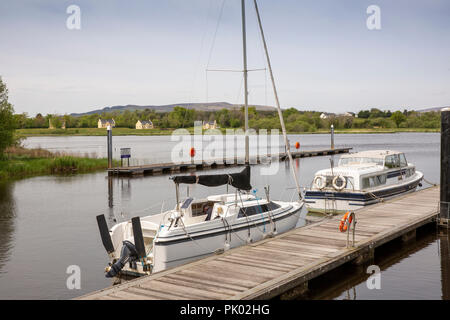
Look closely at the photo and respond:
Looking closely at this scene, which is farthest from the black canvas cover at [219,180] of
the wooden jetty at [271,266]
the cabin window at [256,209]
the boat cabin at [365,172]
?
the boat cabin at [365,172]

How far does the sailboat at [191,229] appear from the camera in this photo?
12977 millimetres

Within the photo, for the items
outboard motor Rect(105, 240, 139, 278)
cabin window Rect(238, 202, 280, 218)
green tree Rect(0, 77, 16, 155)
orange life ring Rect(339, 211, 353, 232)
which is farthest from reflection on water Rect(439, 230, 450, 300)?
green tree Rect(0, 77, 16, 155)

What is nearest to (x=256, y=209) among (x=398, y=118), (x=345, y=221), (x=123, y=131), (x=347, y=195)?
(x=345, y=221)

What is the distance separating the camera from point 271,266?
12.0 meters

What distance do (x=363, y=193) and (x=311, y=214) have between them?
2.81m

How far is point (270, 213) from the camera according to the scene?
16688mm

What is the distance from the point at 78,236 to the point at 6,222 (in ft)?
17.7

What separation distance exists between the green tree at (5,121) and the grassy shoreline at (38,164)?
173 cm

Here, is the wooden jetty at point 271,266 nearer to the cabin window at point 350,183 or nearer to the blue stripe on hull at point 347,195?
the blue stripe on hull at point 347,195

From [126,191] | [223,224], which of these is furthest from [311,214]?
[126,191]

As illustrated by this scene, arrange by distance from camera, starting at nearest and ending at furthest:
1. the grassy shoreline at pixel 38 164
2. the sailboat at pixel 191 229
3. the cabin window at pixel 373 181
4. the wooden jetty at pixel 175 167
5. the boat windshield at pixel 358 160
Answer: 1. the sailboat at pixel 191 229
2. the cabin window at pixel 373 181
3. the boat windshield at pixel 358 160
4. the grassy shoreline at pixel 38 164
5. the wooden jetty at pixel 175 167

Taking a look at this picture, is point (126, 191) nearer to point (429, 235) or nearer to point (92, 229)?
point (92, 229)

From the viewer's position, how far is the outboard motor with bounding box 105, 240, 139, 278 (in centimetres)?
1263

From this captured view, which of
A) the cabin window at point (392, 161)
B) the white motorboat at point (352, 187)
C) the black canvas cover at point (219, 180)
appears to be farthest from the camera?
the cabin window at point (392, 161)
